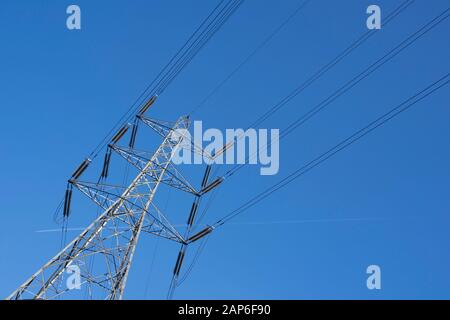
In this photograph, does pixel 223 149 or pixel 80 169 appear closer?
pixel 80 169

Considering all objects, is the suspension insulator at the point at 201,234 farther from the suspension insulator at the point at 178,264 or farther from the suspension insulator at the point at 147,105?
the suspension insulator at the point at 147,105

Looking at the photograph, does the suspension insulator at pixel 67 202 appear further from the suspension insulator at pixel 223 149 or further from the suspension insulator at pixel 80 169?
the suspension insulator at pixel 223 149

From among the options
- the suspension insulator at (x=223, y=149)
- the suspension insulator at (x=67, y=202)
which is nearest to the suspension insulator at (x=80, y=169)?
the suspension insulator at (x=67, y=202)

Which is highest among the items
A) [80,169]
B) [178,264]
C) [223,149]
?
[223,149]

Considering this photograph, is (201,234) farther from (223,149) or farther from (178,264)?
(223,149)

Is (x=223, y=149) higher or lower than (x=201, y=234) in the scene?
higher

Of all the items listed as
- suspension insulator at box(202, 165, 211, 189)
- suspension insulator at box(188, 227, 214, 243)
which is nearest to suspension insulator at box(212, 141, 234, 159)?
suspension insulator at box(202, 165, 211, 189)

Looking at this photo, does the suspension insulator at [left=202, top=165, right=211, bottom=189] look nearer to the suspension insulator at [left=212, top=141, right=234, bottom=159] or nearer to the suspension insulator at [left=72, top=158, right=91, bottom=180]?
the suspension insulator at [left=212, top=141, right=234, bottom=159]

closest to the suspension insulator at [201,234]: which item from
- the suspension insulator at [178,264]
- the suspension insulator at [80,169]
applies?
the suspension insulator at [178,264]

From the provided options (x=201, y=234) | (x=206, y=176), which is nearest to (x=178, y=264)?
(x=201, y=234)

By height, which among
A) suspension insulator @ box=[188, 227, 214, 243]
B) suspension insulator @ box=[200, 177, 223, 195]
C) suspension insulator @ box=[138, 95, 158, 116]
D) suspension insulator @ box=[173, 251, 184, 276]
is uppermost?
suspension insulator @ box=[138, 95, 158, 116]

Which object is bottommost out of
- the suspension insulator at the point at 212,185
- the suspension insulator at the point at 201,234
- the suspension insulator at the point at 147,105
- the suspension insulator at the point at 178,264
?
the suspension insulator at the point at 178,264

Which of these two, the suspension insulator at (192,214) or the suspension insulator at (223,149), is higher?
the suspension insulator at (223,149)

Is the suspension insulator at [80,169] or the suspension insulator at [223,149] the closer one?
the suspension insulator at [80,169]
